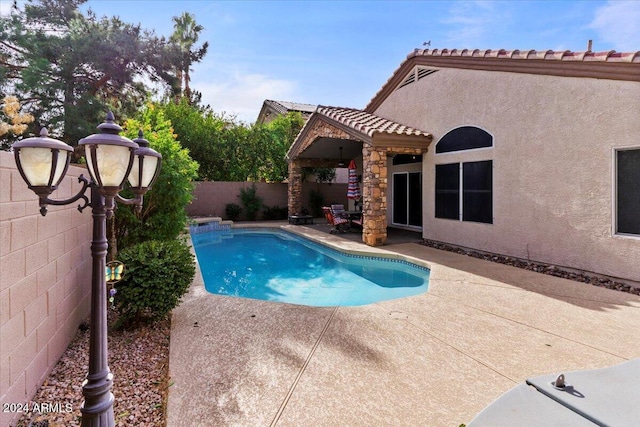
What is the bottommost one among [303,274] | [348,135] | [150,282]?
[303,274]

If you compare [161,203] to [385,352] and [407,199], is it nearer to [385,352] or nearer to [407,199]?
[385,352]

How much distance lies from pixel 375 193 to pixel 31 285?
8.52m

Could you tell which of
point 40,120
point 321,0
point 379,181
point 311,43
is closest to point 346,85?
point 311,43

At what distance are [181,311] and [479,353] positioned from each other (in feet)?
13.7

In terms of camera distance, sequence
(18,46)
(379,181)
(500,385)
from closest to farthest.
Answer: (500,385)
(379,181)
(18,46)

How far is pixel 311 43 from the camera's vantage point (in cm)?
1393

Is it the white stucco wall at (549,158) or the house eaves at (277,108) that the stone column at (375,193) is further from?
the house eaves at (277,108)

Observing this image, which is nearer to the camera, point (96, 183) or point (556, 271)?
point (96, 183)

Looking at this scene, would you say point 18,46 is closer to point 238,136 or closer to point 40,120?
point 40,120

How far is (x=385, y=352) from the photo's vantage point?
12.2 feet

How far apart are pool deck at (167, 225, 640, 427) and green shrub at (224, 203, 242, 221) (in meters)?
11.8

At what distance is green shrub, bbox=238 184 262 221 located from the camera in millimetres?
17703

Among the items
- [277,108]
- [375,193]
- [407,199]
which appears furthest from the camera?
[277,108]

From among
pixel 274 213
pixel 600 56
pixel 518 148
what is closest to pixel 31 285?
pixel 518 148
